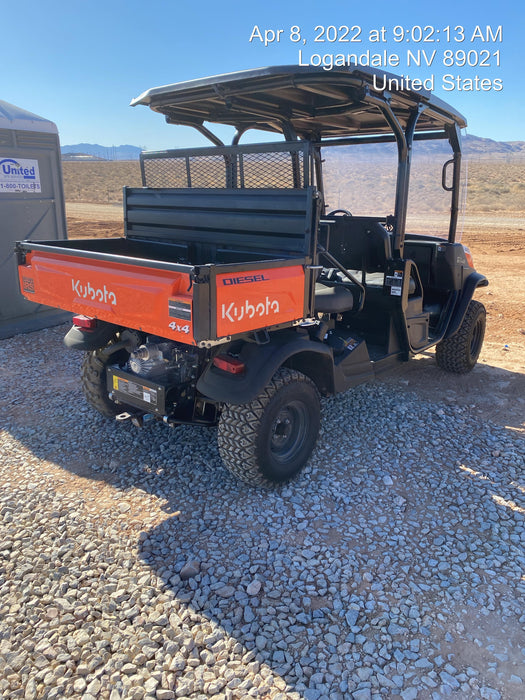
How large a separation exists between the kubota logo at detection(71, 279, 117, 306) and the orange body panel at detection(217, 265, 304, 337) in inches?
30.4

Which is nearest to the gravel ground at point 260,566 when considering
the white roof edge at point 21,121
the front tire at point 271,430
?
the front tire at point 271,430

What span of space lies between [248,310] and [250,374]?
1.33 feet

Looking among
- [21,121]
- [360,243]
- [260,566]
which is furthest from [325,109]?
[21,121]

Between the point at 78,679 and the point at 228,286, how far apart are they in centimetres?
182

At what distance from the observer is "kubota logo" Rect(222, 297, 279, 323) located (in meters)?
2.75

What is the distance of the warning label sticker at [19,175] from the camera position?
6.75m

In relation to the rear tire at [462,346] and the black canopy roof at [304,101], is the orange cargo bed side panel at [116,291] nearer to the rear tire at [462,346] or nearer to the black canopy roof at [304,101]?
the black canopy roof at [304,101]

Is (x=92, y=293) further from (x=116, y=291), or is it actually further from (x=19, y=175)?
(x=19, y=175)

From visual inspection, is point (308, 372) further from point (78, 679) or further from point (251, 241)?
point (78, 679)

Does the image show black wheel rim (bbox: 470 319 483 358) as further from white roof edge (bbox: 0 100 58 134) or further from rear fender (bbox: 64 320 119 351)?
white roof edge (bbox: 0 100 58 134)

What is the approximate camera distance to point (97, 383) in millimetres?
4004

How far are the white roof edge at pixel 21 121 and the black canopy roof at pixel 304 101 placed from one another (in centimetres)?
325

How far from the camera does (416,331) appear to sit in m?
4.82

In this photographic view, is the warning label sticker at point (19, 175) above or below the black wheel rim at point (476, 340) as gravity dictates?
above
